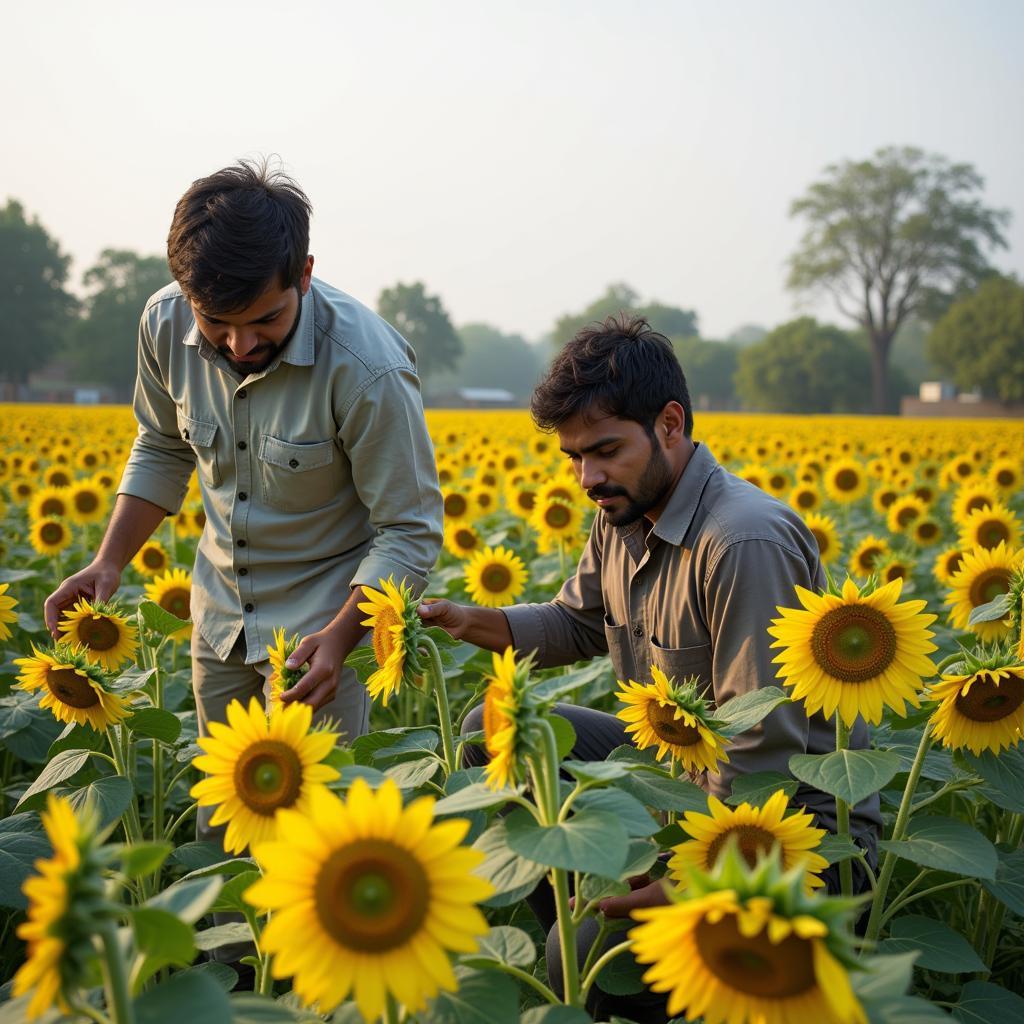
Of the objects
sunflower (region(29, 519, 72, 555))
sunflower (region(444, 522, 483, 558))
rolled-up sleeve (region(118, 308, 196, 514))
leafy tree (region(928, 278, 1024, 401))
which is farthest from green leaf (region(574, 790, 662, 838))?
leafy tree (region(928, 278, 1024, 401))

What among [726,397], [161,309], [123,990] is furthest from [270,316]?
[726,397]

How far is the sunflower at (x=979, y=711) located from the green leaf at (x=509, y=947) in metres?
0.91

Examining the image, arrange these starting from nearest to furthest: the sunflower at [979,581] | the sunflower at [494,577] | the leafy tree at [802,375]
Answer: the sunflower at [979,581] < the sunflower at [494,577] < the leafy tree at [802,375]

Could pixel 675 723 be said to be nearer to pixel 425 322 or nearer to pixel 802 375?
pixel 802 375

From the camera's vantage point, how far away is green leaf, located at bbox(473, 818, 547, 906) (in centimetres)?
138

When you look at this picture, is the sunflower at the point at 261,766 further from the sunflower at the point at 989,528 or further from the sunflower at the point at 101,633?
the sunflower at the point at 989,528

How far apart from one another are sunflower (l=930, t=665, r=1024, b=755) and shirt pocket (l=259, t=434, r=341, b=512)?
1.71 meters

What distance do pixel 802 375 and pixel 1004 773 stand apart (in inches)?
2459

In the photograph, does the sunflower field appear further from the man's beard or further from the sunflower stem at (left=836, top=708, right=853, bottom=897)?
the man's beard

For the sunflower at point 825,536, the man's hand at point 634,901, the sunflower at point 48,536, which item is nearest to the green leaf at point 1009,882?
the man's hand at point 634,901

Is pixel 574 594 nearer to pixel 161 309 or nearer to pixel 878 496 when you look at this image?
pixel 161 309

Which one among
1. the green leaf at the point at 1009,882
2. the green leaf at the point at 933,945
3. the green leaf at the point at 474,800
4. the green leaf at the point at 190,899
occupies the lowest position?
the green leaf at the point at 933,945

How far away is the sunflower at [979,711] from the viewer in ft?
6.35

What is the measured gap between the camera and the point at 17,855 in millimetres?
2020
